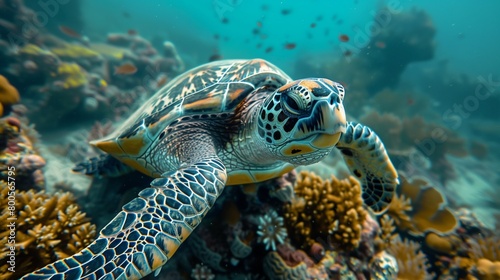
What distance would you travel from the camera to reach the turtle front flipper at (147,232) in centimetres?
125

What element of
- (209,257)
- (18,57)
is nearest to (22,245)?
(209,257)

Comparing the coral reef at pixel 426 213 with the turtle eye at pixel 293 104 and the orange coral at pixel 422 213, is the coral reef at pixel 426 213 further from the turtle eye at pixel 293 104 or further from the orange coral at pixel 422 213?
the turtle eye at pixel 293 104

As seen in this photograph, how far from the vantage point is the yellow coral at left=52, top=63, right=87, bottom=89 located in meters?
5.97

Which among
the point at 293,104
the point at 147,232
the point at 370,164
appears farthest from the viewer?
the point at 370,164

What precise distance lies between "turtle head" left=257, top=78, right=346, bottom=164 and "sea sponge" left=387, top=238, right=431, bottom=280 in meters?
2.29

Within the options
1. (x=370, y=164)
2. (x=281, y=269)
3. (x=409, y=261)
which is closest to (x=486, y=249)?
(x=409, y=261)

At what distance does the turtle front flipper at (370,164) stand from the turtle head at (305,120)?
0.83 meters

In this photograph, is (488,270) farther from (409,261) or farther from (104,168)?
(104,168)

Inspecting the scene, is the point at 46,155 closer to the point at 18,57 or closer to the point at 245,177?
the point at 18,57

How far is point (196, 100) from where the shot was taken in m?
2.56

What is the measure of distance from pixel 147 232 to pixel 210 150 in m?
1.04

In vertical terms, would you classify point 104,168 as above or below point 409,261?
above

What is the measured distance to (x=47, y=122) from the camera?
18.5 ft

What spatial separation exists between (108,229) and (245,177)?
131 cm
